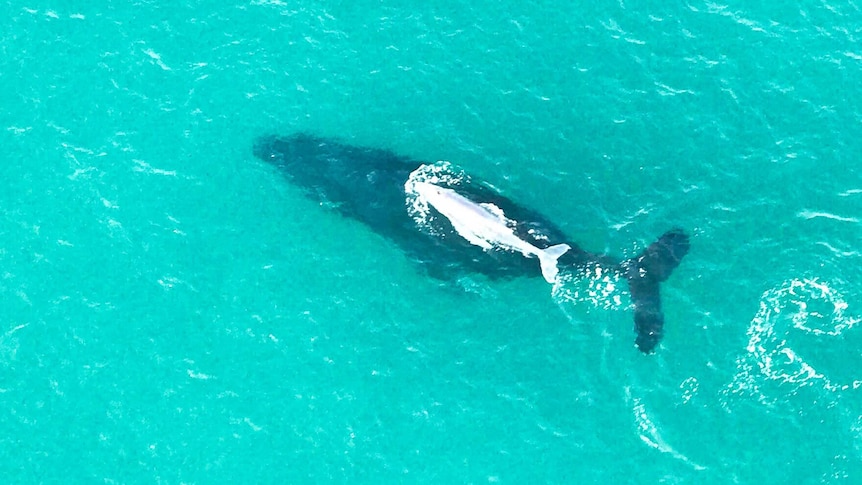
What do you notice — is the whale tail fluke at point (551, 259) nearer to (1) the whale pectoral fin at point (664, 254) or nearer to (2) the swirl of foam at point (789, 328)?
(1) the whale pectoral fin at point (664, 254)

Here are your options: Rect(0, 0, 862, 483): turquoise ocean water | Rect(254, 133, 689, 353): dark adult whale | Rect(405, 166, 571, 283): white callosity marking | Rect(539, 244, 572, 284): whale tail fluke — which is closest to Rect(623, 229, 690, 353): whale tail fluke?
Rect(254, 133, 689, 353): dark adult whale

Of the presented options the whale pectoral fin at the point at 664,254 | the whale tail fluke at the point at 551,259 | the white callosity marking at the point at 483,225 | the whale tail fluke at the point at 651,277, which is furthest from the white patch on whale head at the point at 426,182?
the whale pectoral fin at the point at 664,254

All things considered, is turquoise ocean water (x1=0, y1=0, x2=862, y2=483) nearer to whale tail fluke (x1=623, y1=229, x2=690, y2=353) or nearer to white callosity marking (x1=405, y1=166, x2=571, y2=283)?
whale tail fluke (x1=623, y1=229, x2=690, y2=353)

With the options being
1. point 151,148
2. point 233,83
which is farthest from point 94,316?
point 233,83

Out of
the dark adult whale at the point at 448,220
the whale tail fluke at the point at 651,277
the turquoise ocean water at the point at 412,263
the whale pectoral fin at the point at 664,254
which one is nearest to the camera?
the turquoise ocean water at the point at 412,263

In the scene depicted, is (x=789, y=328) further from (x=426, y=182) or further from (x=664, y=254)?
(x=426, y=182)

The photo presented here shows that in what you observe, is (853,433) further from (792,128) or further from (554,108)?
(554,108)
